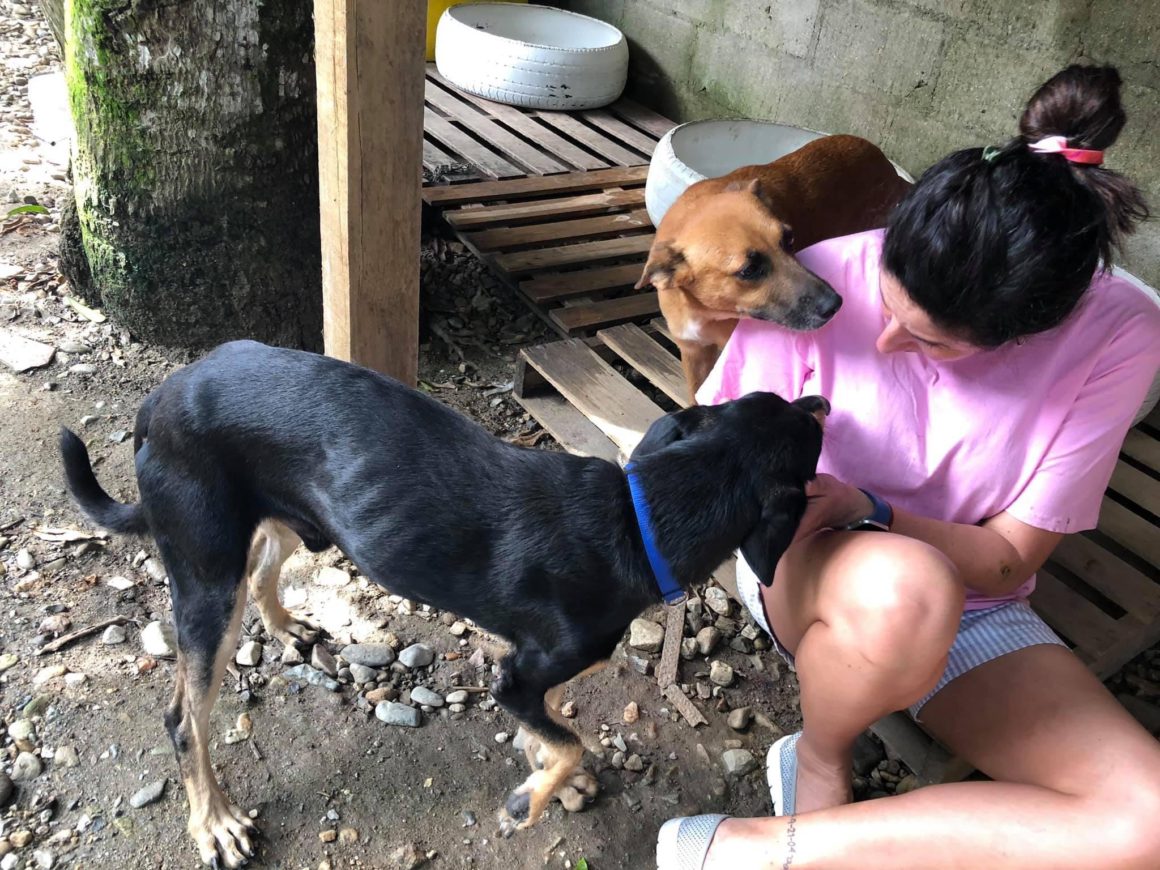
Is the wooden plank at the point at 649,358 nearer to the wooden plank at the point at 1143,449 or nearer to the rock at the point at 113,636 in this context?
the wooden plank at the point at 1143,449

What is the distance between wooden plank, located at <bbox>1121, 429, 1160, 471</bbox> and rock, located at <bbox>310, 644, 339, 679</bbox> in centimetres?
298

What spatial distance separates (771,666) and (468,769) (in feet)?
3.28

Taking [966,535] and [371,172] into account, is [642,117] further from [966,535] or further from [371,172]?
[966,535]

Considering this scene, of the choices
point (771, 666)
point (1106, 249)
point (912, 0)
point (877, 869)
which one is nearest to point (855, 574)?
point (877, 869)

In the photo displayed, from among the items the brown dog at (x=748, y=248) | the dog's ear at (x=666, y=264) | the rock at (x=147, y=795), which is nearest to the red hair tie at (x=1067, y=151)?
the brown dog at (x=748, y=248)

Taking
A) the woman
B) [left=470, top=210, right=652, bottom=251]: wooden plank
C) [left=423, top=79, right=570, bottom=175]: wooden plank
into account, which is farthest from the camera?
[left=423, top=79, right=570, bottom=175]: wooden plank

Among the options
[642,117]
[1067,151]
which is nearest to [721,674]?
[1067,151]

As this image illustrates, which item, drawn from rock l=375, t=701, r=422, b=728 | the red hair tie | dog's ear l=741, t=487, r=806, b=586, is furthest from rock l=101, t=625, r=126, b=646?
the red hair tie

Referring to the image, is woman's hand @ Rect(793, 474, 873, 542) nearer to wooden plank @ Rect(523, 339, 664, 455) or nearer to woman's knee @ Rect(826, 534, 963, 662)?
woman's knee @ Rect(826, 534, 963, 662)

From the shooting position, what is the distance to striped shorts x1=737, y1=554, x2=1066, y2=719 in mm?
1943

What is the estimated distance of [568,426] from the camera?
341 cm

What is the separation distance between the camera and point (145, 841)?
81.0 inches

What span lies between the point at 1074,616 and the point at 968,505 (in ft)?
3.14

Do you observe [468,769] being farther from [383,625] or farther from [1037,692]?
[1037,692]
